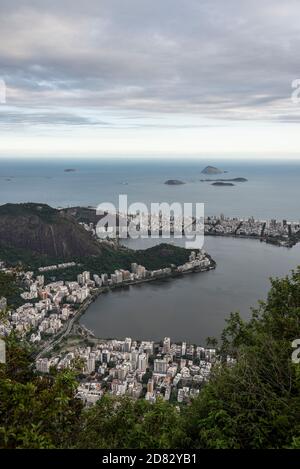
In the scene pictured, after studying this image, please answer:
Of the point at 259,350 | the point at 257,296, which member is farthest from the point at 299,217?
the point at 259,350

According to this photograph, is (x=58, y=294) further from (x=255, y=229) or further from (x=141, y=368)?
(x=255, y=229)

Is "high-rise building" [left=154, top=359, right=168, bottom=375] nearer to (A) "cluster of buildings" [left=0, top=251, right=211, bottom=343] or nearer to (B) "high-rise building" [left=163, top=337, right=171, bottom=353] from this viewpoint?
(B) "high-rise building" [left=163, top=337, right=171, bottom=353]

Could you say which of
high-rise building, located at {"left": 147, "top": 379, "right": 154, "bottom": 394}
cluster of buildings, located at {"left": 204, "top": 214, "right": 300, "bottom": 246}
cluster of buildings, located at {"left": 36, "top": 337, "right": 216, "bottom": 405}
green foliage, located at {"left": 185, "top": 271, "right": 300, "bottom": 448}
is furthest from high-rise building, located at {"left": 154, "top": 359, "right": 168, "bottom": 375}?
cluster of buildings, located at {"left": 204, "top": 214, "right": 300, "bottom": 246}

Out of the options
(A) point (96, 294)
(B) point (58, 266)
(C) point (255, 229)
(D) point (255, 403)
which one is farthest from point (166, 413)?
(C) point (255, 229)

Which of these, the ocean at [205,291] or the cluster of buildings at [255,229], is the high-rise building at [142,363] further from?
the cluster of buildings at [255,229]

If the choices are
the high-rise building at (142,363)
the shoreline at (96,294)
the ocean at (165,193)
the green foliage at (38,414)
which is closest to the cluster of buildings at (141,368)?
the high-rise building at (142,363)
